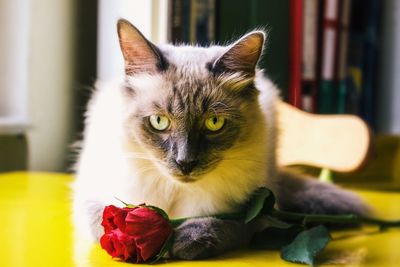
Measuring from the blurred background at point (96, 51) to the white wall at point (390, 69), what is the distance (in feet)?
0.91

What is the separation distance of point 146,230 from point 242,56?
0.31 metres

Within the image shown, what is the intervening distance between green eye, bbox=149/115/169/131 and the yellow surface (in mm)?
198

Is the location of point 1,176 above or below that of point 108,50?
below

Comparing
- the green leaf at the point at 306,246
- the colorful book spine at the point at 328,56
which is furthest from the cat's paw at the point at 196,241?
the colorful book spine at the point at 328,56

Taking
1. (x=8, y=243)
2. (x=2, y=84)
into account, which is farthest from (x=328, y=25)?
(x=8, y=243)

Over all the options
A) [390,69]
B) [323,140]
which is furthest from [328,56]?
[323,140]

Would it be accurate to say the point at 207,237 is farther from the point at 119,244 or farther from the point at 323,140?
the point at 323,140

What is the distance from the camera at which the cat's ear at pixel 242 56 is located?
0.87m

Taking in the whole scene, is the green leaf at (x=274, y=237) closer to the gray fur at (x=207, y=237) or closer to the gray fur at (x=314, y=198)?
the gray fur at (x=207, y=237)

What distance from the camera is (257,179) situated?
3.09ft

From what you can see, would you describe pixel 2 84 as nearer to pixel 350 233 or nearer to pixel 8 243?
pixel 8 243

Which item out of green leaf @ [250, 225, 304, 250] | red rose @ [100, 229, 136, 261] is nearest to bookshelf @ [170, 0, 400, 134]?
green leaf @ [250, 225, 304, 250]

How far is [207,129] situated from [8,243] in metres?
0.36

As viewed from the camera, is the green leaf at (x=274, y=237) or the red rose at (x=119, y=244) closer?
the red rose at (x=119, y=244)
